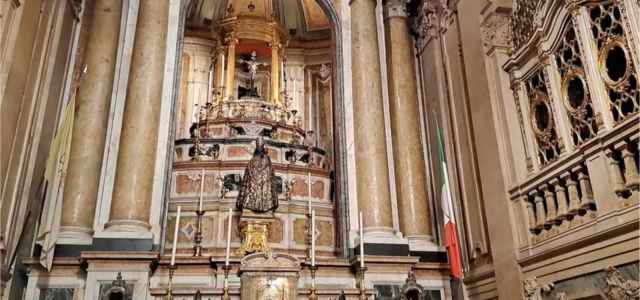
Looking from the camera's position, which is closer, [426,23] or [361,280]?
[361,280]

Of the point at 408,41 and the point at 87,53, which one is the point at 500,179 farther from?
the point at 87,53

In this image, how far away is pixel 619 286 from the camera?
3998 millimetres

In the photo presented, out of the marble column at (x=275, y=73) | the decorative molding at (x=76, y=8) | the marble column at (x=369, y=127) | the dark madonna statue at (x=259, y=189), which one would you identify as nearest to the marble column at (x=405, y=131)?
the marble column at (x=369, y=127)

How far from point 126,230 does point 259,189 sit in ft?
5.38

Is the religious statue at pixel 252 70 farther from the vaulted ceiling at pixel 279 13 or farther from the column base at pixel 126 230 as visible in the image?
the column base at pixel 126 230

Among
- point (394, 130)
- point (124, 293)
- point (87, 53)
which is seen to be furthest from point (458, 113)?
point (87, 53)

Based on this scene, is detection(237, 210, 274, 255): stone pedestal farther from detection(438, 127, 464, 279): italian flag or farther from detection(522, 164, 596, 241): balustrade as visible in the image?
detection(522, 164, 596, 241): balustrade

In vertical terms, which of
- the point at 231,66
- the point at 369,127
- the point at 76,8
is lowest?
the point at 369,127

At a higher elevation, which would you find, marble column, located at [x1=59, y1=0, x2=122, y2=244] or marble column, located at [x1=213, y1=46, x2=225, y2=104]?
marble column, located at [x1=213, y1=46, x2=225, y2=104]

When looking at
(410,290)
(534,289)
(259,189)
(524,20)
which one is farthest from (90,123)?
(534,289)

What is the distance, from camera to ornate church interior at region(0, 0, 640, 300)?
464 cm

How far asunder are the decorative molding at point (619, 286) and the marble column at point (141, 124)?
185 inches

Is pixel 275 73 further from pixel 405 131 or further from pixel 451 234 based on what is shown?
pixel 451 234

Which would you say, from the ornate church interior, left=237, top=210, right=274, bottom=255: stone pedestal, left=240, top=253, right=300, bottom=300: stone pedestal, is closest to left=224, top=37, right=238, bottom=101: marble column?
the ornate church interior
